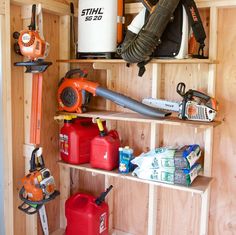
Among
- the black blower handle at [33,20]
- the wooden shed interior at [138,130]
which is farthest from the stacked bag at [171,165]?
the black blower handle at [33,20]

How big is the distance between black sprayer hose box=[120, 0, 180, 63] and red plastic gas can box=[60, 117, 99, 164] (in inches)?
23.5

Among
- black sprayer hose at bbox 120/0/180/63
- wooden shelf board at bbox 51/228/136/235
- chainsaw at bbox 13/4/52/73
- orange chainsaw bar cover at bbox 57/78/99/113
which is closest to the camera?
black sprayer hose at bbox 120/0/180/63

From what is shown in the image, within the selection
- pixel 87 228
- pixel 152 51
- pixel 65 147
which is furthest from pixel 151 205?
pixel 152 51

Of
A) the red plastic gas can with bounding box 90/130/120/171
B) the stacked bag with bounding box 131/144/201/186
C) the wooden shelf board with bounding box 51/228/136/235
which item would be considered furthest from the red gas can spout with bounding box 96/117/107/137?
the wooden shelf board with bounding box 51/228/136/235

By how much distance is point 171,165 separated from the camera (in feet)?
6.06

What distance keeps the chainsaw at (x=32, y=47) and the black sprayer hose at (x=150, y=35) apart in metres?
0.46

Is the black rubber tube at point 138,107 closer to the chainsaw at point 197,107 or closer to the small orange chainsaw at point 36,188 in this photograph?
the chainsaw at point 197,107

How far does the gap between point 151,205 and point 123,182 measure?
11.3 inches

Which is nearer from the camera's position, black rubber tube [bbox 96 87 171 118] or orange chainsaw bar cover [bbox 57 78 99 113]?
black rubber tube [bbox 96 87 171 118]

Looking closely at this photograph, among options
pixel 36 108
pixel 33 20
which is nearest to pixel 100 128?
pixel 36 108

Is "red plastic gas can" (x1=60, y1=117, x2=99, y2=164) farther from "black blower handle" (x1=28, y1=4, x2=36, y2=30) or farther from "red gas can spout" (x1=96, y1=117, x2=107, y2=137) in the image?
"black blower handle" (x1=28, y1=4, x2=36, y2=30)

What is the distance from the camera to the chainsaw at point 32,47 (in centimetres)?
182

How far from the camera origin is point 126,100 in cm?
193

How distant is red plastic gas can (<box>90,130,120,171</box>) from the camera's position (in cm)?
205
